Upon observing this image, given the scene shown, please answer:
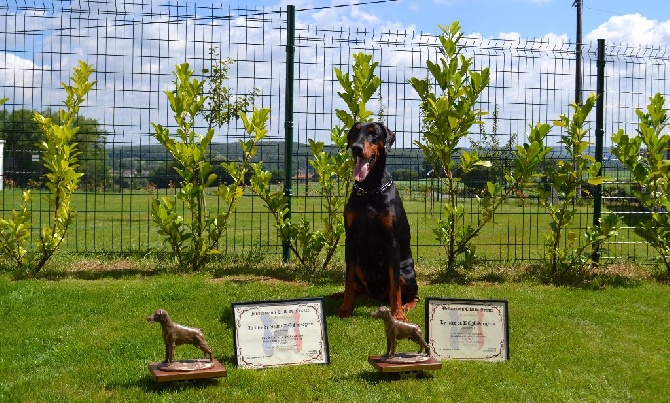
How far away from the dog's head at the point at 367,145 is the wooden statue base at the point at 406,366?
6.18ft

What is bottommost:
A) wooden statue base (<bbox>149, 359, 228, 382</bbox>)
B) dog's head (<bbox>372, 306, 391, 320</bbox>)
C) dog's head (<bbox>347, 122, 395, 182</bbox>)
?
wooden statue base (<bbox>149, 359, 228, 382</bbox>)

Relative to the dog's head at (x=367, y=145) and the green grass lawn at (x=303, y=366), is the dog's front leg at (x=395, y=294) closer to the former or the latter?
the green grass lawn at (x=303, y=366)

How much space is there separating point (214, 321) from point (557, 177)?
4526 mm

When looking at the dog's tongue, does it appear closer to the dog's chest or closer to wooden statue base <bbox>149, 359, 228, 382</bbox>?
the dog's chest

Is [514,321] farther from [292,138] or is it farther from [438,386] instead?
[292,138]

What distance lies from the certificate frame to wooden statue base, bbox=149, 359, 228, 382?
1639 millimetres

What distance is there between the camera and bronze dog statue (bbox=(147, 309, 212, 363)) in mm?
4883

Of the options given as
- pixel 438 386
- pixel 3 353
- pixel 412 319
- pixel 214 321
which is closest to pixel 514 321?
pixel 412 319

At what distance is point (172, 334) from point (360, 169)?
2395mm

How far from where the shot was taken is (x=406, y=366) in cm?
Result: 521

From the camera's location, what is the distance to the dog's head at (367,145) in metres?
6.50

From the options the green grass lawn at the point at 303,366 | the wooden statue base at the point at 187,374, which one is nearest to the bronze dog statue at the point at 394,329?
the green grass lawn at the point at 303,366

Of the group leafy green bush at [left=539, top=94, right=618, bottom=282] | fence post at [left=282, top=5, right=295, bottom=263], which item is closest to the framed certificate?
fence post at [left=282, top=5, right=295, bottom=263]

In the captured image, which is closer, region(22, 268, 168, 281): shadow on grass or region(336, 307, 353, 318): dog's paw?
region(336, 307, 353, 318): dog's paw
